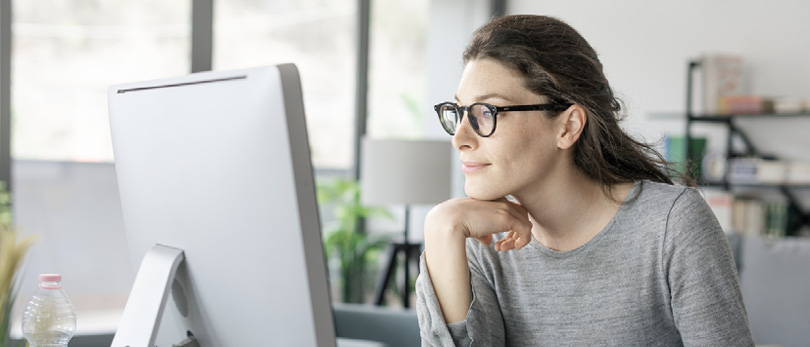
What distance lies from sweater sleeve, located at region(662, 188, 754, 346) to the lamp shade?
250cm

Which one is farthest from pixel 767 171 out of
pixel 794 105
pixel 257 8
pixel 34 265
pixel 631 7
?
pixel 34 265

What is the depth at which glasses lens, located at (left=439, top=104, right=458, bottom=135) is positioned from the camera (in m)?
1.47

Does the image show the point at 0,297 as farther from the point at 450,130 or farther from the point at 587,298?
the point at 587,298

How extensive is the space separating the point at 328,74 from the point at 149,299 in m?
4.30

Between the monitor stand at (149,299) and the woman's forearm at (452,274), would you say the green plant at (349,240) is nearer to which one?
the woman's forearm at (452,274)

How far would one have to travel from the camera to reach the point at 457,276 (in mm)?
1405

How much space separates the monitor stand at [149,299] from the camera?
95 cm

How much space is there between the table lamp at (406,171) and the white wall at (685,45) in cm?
112

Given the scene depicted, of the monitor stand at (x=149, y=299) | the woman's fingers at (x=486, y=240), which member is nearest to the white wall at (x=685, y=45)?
the woman's fingers at (x=486, y=240)

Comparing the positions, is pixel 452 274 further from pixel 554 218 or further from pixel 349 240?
pixel 349 240

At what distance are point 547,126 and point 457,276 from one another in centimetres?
32

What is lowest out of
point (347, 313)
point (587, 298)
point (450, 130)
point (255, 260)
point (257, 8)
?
point (347, 313)

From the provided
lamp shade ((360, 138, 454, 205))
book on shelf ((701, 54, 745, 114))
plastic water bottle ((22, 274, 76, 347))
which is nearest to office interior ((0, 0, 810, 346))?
book on shelf ((701, 54, 745, 114))

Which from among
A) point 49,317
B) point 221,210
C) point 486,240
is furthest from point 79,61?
point 221,210
